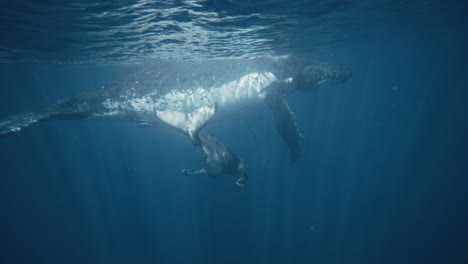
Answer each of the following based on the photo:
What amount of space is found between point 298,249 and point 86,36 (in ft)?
61.1

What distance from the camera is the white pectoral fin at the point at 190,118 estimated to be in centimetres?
703

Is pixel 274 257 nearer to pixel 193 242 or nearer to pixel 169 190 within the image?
pixel 193 242

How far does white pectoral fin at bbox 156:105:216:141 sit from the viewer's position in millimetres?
7032

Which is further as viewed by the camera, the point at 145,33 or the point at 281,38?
the point at 281,38

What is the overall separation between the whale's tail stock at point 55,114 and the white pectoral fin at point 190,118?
2.24 metres

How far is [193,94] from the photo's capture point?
8508mm

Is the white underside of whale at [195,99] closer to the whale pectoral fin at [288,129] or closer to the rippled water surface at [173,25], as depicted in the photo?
the whale pectoral fin at [288,129]

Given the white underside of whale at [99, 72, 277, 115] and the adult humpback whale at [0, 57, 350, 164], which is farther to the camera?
the white underside of whale at [99, 72, 277, 115]

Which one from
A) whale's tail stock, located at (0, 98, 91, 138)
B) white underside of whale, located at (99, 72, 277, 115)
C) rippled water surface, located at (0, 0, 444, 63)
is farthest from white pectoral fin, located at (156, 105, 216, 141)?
rippled water surface, located at (0, 0, 444, 63)

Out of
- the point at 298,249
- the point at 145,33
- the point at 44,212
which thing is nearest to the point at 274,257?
the point at 298,249

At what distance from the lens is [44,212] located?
101 feet

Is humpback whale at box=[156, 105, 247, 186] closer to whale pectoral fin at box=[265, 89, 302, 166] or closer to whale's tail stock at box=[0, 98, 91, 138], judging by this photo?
whale's tail stock at box=[0, 98, 91, 138]

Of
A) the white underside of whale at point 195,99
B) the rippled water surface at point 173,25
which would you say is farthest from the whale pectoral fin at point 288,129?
the rippled water surface at point 173,25

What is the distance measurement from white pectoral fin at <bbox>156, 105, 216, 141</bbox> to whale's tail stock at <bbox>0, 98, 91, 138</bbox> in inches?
88.3
